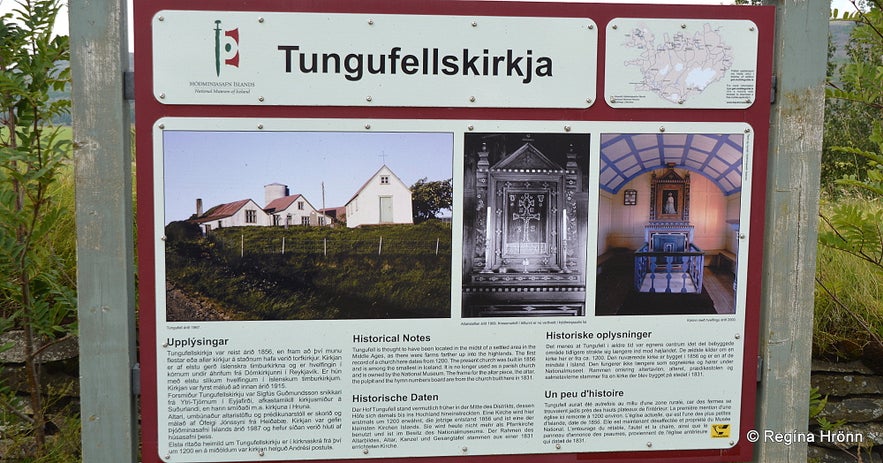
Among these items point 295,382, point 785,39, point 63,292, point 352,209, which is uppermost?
point 785,39

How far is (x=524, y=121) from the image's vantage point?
2.89m

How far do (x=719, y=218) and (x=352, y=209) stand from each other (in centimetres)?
146

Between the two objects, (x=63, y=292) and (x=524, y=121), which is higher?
(x=524, y=121)

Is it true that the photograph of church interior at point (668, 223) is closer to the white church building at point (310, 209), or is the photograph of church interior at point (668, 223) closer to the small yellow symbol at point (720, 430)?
the small yellow symbol at point (720, 430)

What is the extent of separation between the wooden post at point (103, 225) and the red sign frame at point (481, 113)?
0.09 m

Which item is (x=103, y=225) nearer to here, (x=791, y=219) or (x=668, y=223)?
(x=668, y=223)

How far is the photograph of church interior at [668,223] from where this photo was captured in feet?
9.66

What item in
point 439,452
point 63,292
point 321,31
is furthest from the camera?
point 63,292

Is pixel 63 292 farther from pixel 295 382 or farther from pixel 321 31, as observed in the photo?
pixel 321 31

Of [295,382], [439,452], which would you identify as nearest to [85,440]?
[295,382]

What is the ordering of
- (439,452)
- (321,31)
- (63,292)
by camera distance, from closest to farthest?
(321,31) → (439,452) → (63,292)

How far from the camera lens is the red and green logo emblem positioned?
2777mm

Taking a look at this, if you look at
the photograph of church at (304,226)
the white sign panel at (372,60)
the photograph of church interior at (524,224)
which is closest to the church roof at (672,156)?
the photograph of church interior at (524,224)

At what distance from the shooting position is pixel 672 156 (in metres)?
2.96
